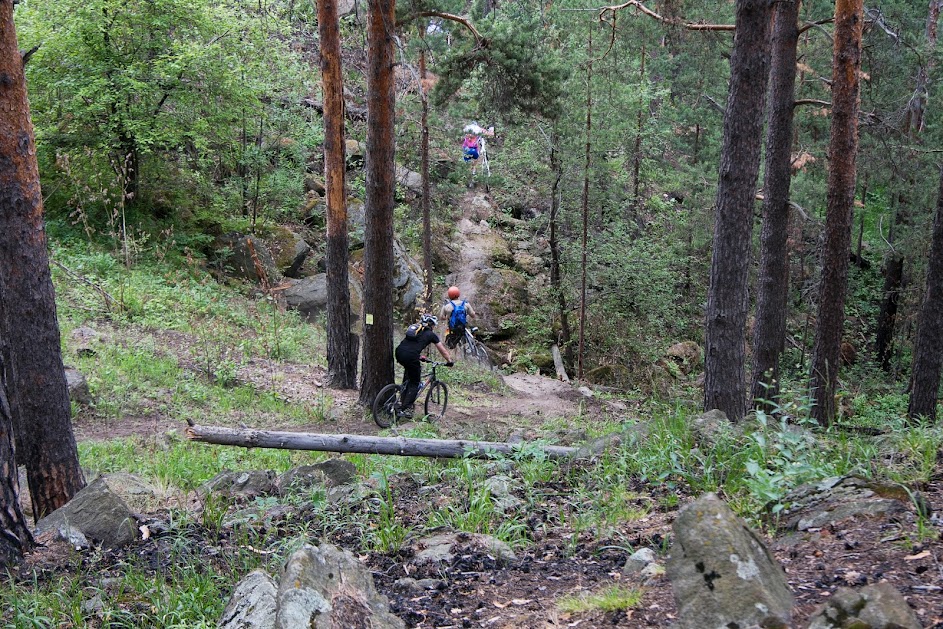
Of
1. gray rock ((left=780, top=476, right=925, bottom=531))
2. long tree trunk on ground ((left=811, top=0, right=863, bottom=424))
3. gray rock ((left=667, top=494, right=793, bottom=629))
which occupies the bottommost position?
gray rock ((left=780, top=476, right=925, bottom=531))

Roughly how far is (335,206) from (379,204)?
205 cm

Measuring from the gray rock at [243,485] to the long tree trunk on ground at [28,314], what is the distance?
1214mm

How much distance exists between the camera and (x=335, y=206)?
12922mm

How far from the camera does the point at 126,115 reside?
55.3 ft

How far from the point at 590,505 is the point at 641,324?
16.5 meters

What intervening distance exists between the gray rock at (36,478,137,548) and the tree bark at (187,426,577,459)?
1520mm

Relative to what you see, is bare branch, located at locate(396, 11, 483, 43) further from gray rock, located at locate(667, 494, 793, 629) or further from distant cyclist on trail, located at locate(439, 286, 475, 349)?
gray rock, located at locate(667, 494, 793, 629)

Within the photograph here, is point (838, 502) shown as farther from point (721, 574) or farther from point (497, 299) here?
point (497, 299)

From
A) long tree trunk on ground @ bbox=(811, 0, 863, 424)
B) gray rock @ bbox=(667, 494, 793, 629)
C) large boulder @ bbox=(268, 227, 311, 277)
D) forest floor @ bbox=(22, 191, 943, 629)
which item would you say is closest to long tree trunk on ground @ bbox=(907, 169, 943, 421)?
long tree trunk on ground @ bbox=(811, 0, 863, 424)

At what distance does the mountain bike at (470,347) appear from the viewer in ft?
52.6

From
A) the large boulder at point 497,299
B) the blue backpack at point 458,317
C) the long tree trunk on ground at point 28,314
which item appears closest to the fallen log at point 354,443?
the long tree trunk on ground at point 28,314

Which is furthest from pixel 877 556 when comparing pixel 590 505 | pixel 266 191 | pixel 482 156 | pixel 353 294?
pixel 482 156

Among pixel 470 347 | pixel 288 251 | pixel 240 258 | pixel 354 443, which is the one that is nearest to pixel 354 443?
pixel 354 443

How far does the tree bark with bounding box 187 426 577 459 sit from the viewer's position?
6516mm
